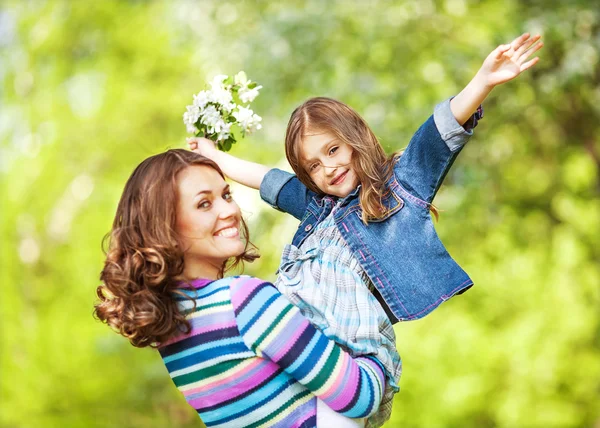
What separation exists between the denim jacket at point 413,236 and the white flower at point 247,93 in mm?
573

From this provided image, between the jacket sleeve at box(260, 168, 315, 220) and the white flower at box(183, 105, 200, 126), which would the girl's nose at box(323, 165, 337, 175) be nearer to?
the jacket sleeve at box(260, 168, 315, 220)

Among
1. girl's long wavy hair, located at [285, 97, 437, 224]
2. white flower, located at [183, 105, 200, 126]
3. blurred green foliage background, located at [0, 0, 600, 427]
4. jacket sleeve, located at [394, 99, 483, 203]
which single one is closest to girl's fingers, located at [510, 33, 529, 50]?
jacket sleeve, located at [394, 99, 483, 203]

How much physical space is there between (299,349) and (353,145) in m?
0.66

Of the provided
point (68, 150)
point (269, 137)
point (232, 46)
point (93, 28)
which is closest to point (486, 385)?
point (269, 137)

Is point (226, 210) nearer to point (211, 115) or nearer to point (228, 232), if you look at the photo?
point (228, 232)

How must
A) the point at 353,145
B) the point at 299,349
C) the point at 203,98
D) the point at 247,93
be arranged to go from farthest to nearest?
1. the point at 247,93
2. the point at 203,98
3. the point at 353,145
4. the point at 299,349

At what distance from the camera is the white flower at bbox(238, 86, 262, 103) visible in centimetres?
245

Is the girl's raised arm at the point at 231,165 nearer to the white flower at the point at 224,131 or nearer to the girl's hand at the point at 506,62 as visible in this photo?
the white flower at the point at 224,131

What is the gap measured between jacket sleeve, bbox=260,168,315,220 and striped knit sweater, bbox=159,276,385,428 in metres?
0.59

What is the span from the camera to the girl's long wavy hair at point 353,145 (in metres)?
2.06

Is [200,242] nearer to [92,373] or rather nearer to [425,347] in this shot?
[425,347]

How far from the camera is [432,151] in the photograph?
2.00 meters

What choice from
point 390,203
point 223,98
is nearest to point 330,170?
point 390,203

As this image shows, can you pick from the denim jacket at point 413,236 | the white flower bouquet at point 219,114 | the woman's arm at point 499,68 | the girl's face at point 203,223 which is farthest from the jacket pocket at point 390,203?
the white flower bouquet at point 219,114
